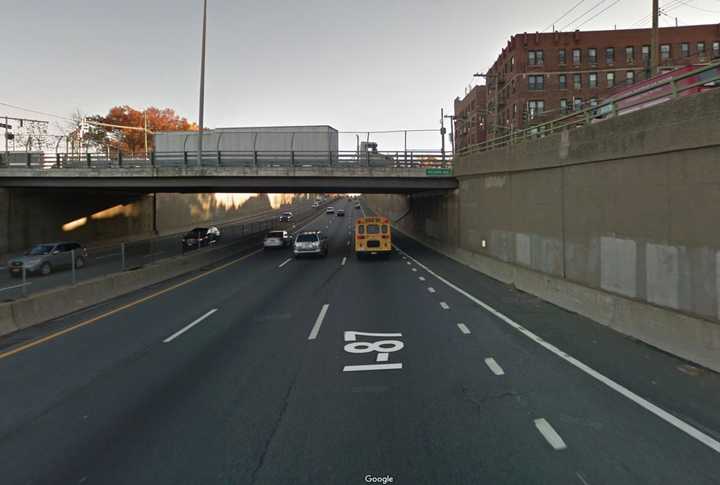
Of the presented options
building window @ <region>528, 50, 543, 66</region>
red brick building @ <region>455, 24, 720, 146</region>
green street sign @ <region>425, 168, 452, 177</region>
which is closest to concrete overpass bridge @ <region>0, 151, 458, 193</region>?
green street sign @ <region>425, 168, 452, 177</region>

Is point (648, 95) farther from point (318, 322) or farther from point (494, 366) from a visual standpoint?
point (318, 322)

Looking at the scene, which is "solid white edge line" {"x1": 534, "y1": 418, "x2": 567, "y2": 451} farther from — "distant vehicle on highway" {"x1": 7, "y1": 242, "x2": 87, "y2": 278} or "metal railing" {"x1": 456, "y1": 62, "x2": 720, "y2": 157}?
"distant vehicle on highway" {"x1": 7, "y1": 242, "x2": 87, "y2": 278}

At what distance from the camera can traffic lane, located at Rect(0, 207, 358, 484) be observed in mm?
4508

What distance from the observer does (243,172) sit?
2648 centimetres

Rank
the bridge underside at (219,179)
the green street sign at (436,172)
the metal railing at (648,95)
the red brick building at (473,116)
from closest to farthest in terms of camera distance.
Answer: the metal railing at (648,95) → the green street sign at (436,172) → the bridge underside at (219,179) → the red brick building at (473,116)

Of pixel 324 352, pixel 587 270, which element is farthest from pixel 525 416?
pixel 587 270

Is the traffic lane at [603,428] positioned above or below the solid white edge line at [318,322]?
below

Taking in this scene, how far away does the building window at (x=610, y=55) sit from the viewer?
55750 millimetres

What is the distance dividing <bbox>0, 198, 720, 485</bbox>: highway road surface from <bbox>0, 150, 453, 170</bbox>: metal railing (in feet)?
54.9

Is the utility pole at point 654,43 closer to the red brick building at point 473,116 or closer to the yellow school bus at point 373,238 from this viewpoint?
the yellow school bus at point 373,238

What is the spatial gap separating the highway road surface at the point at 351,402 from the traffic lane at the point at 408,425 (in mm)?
26

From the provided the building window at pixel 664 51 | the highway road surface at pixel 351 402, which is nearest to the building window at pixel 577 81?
the building window at pixel 664 51

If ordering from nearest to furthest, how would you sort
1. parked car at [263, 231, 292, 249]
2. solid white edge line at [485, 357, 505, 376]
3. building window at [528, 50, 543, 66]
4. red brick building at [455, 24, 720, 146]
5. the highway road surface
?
the highway road surface
solid white edge line at [485, 357, 505, 376]
parked car at [263, 231, 292, 249]
red brick building at [455, 24, 720, 146]
building window at [528, 50, 543, 66]

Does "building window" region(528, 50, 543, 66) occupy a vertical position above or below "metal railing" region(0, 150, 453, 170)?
above
